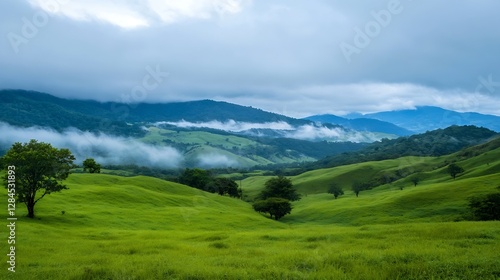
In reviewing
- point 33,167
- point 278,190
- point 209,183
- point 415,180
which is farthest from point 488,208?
point 209,183

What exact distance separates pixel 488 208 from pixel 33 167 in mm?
72196

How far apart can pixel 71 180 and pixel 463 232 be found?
326 feet

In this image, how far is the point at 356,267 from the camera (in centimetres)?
1628

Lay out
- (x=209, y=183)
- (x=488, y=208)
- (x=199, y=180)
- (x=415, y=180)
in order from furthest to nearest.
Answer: (x=199, y=180)
(x=209, y=183)
(x=415, y=180)
(x=488, y=208)

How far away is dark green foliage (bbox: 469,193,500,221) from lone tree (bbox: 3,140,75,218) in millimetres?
68477

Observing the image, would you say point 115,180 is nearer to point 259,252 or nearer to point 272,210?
point 272,210

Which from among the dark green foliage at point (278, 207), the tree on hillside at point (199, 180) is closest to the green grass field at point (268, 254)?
the dark green foliage at point (278, 207)

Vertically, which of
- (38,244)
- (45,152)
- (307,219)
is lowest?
(307,219)

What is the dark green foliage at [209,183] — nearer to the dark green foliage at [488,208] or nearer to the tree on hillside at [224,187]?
the tree on hillside at [224,187]

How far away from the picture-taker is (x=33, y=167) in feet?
171

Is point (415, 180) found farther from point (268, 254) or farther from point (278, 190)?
point (268, 254)

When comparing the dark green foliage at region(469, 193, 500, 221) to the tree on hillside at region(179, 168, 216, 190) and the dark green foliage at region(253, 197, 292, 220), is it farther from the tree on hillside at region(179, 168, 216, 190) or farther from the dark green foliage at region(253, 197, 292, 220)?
the tree on hillside at region(179, 168, 216, 190)

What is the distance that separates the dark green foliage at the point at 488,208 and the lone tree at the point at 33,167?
6848 centimetres

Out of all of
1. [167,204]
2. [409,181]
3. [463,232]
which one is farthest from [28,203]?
[409,181]
